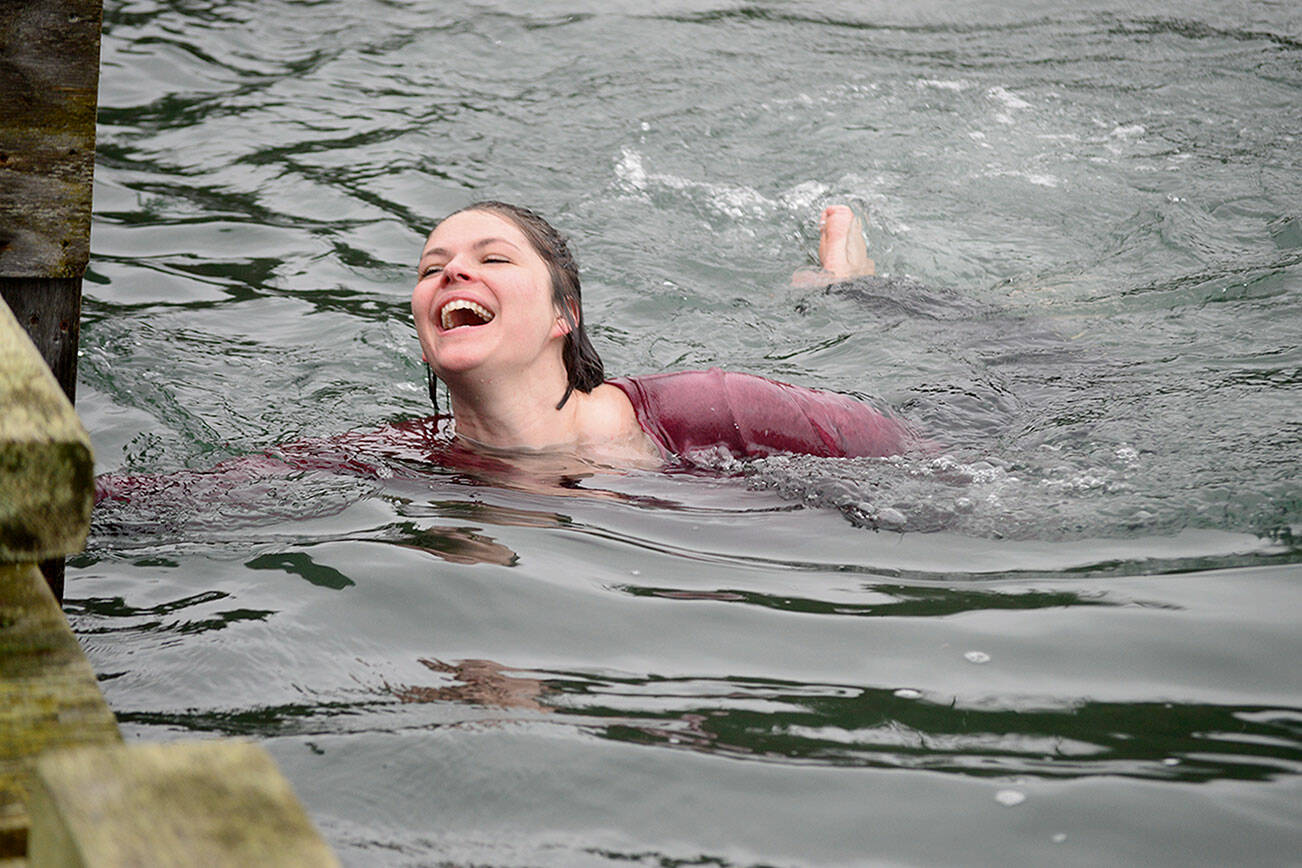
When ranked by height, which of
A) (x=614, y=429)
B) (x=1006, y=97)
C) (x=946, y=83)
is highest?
(x=946, y=83)

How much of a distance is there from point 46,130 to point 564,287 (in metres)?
1.76

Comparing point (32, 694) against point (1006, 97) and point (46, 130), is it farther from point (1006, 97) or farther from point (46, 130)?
point (1006, 97)

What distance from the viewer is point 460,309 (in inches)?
165

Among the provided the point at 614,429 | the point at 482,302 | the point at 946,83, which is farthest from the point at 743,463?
the point at 946,83

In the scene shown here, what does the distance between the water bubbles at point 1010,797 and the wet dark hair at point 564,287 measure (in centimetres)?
234

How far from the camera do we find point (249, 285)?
6605 mm

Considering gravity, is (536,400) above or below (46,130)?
below

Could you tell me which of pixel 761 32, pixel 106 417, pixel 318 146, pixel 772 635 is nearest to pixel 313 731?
pixel 772 635

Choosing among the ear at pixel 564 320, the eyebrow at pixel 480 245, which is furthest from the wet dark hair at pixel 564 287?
the eyebrow at pixel 480 245

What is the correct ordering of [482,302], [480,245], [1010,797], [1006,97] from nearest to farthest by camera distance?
1. [1010,797]
2. [482,302]
3. [480,245]
4. [1006,97]

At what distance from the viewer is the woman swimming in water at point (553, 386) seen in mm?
4113

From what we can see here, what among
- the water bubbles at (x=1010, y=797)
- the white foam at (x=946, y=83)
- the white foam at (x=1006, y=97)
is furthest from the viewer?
the white foam at (x=946, y=83)

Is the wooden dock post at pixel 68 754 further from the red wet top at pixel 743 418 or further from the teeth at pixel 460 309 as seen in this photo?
the red wet top at pixel 743 418

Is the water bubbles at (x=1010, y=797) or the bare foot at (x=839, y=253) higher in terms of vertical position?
the bare foot at (x=839, y=253)
